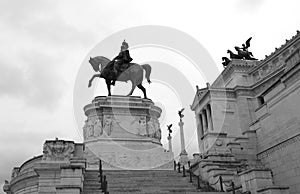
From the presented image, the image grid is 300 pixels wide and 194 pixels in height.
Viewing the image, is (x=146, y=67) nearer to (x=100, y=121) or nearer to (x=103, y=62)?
(x=103, y=62)

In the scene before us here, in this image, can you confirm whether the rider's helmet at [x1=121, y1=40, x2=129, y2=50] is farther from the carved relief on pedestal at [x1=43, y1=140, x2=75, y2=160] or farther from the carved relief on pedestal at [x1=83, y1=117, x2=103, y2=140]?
the carved relief on pedestal at [x1=43, y1=140, x2=75, y2=160]

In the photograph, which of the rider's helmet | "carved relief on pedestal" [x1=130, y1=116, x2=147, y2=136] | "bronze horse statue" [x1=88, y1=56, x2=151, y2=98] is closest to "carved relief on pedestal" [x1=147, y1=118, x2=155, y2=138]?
"carved relief on pedestal" [x1=130, y1=116, x2=147, y2=136]

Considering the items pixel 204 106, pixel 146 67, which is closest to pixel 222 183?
pixel 146 67

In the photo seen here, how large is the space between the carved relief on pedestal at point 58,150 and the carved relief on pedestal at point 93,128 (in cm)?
349

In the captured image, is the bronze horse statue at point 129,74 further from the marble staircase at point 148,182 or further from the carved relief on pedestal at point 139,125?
the marble staircase at point 148,182

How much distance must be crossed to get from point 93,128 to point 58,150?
175 inches

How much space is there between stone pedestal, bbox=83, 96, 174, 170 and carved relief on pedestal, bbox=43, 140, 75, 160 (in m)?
1.69

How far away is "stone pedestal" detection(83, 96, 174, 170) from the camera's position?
807 inches

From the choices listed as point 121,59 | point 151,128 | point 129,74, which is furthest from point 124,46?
point 151,128

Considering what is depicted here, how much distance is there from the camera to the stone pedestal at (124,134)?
2050cm

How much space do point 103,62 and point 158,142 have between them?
7.61m

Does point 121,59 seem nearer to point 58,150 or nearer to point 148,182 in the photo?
point 58,150

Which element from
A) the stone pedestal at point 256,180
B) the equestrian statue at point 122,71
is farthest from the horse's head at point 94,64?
the stone pedestal at point 256,180

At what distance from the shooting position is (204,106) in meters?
46.1
